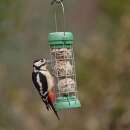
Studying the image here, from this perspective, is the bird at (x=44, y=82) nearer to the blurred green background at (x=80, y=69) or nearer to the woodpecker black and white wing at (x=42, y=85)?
the woodpecker black and white wing at (x=42, y=85)

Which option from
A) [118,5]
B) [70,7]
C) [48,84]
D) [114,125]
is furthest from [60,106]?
[70,7]

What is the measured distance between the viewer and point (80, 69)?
367 inches

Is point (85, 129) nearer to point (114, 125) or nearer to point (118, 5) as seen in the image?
point (114, 125)

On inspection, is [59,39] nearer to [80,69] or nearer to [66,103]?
[66,103]

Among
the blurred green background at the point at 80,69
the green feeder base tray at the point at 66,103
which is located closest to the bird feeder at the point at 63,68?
the green feeder base tray at the point at 66,103

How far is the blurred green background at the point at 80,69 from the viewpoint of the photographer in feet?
29.9

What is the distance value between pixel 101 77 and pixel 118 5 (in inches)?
31.1

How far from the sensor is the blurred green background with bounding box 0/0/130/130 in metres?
9.12

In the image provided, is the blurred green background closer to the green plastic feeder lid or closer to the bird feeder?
the bird feeder

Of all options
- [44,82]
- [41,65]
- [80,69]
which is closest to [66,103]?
[44,82]

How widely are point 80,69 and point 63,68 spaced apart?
2443 mm

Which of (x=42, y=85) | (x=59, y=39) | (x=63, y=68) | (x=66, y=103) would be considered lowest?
(x=66, y=103)

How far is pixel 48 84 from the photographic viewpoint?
22.6 ft

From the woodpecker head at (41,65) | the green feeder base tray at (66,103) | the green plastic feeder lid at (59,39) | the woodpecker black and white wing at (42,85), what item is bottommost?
the green feeder base tray at (66,103)
